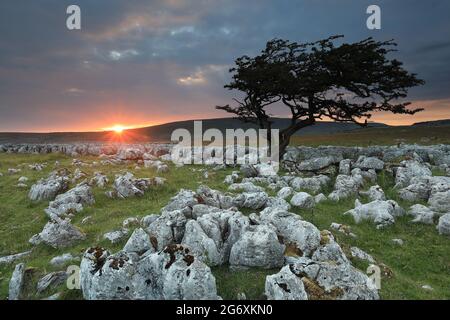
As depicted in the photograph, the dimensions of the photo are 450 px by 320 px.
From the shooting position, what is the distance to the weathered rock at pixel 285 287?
8.77 meters

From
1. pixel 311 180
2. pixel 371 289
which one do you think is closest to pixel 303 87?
pixel 311 180

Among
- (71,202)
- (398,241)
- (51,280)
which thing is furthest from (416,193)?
(71,202)

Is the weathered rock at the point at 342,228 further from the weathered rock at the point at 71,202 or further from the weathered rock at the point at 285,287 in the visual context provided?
the weathered rock at the point at 71,202

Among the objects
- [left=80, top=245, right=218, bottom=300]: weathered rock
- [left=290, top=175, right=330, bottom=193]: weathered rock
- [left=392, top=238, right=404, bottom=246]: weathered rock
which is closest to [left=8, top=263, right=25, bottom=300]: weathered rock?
[left=80, top=245, right=218, bottom=300]: weathered rock

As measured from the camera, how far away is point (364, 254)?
12375mm

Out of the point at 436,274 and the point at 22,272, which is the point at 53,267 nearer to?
the point at 22,272

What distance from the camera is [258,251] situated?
1098cm

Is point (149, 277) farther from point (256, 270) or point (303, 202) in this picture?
point (303, 202)

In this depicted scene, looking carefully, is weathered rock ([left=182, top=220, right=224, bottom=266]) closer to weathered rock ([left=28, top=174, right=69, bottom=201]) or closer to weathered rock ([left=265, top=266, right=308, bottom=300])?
weathered rock ([left=265, top=266, right=308, bottom=300])

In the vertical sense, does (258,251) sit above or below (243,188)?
below

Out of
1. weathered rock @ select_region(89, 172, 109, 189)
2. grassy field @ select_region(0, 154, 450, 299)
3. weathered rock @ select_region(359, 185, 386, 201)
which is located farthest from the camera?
weathered rock @ select_region(89, 172, 109, 189)

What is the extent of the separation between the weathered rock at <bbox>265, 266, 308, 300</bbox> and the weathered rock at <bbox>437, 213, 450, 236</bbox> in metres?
9.32

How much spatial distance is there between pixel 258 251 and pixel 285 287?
7.08 ft

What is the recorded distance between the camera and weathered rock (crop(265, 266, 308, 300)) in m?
8.77
